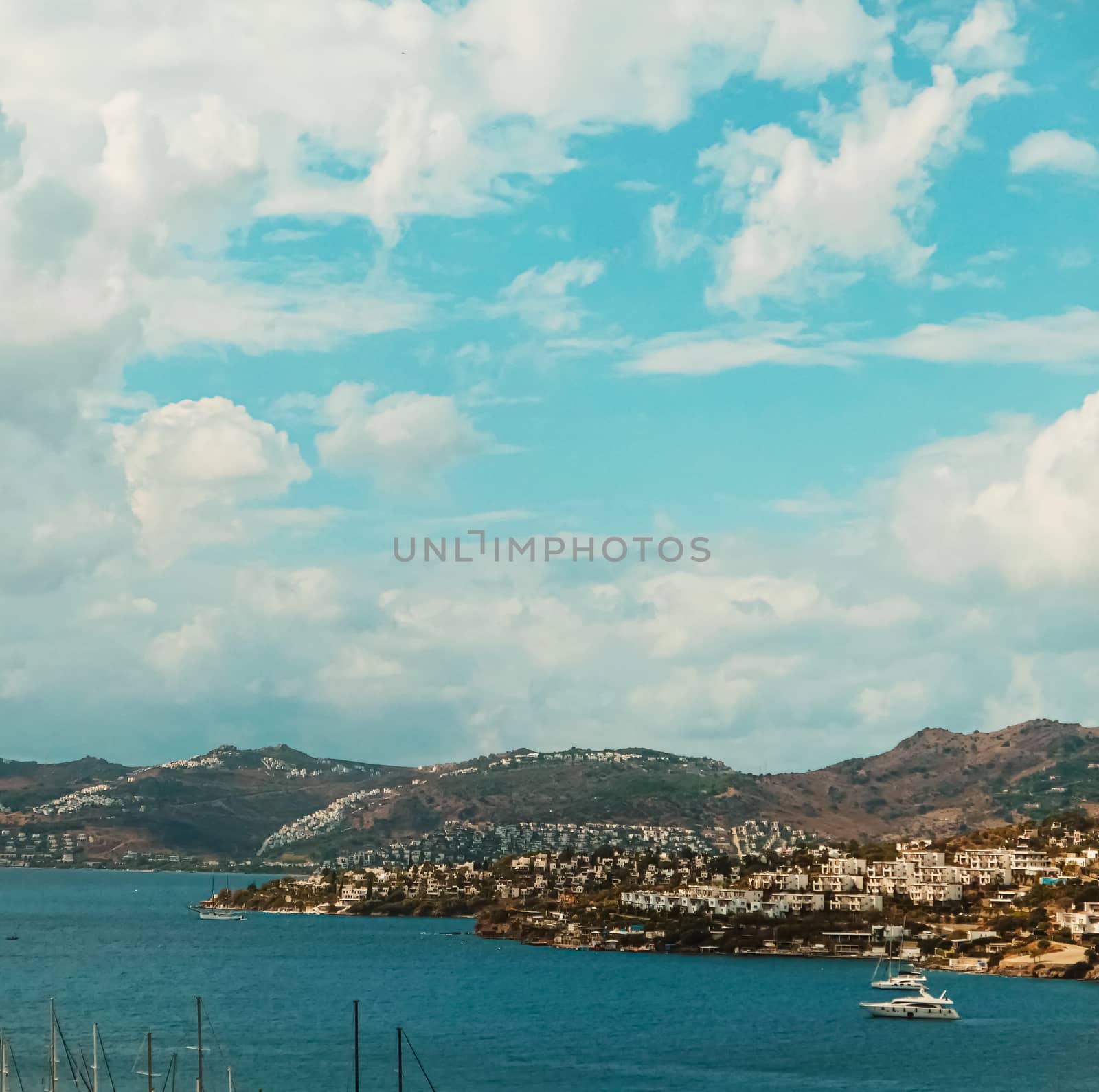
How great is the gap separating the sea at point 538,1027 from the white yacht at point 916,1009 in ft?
5.15

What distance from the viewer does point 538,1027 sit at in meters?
121

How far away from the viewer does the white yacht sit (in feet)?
419

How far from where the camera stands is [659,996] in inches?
5723

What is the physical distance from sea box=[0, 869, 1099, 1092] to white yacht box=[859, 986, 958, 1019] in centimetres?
157

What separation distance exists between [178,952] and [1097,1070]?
13037 cm

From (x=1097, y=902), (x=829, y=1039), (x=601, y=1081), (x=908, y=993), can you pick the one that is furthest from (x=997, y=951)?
(x=601, y=1081)

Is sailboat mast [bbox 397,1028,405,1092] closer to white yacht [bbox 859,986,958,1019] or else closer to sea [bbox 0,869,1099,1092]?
sea [bbox 0,869,1099,1092]

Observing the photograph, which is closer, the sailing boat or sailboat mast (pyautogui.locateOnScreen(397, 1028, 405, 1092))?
sailboat mast (pyautogui.locateOnScreen(397, 1028, 405, 1092))

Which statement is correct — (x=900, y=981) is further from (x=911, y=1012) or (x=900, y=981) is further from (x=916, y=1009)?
(x=911, y=1012)

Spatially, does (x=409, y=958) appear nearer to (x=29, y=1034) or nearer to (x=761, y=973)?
(x=761, y=973)

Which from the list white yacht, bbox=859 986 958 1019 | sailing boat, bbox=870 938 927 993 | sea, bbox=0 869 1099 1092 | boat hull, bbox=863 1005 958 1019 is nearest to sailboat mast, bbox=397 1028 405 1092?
sea, bbox=0 869 1099 1092

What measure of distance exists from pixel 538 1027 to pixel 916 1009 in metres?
33.1

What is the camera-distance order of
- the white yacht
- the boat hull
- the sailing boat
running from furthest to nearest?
the sailing boat
the white yacht
the boat hull

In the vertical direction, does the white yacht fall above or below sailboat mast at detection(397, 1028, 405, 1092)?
below
